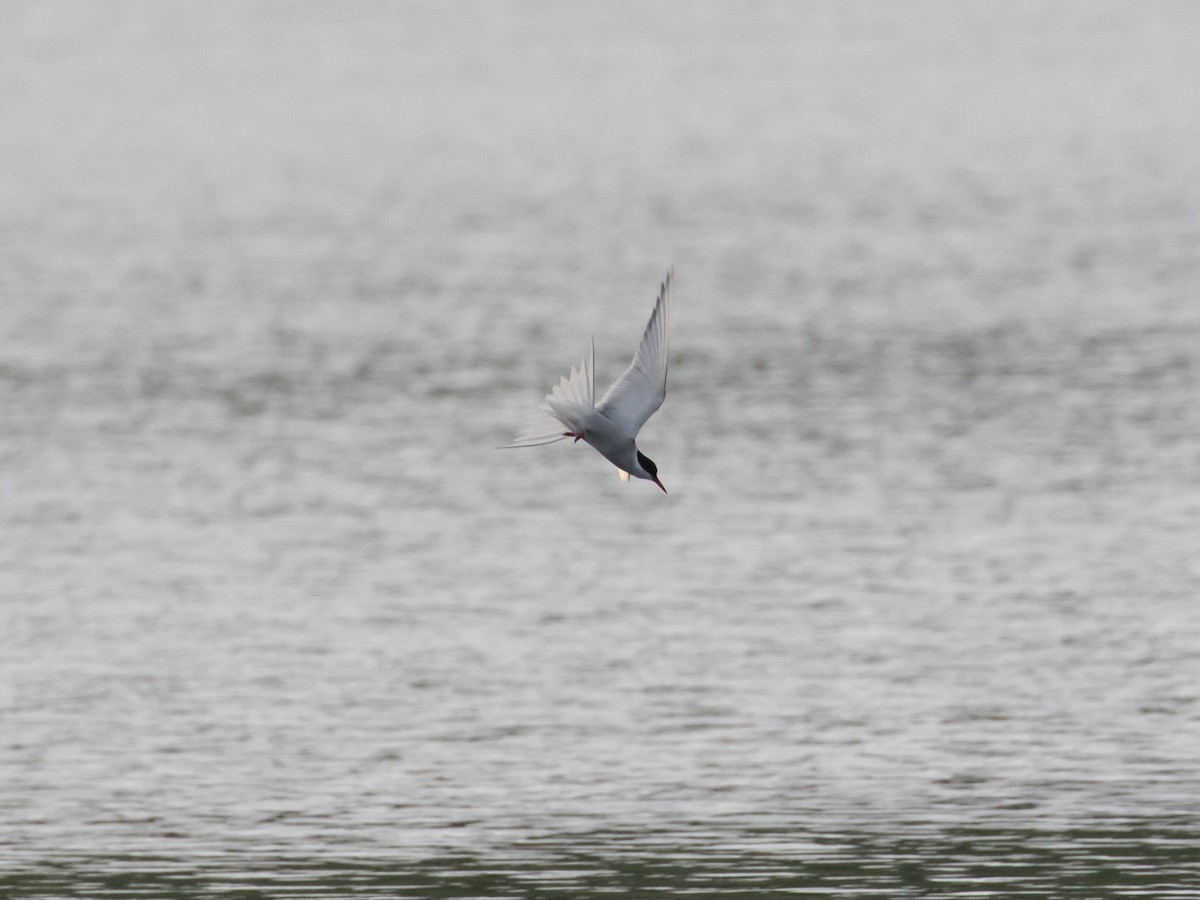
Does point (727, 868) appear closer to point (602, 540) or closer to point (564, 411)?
point (564, 411)

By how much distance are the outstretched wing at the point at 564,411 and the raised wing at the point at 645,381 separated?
0.61 feet

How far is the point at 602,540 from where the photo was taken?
2503cm

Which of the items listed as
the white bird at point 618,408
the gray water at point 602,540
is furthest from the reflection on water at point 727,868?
the white bird at point 618,408

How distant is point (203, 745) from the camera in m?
18.9

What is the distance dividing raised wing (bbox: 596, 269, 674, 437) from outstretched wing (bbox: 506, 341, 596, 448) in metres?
0.19

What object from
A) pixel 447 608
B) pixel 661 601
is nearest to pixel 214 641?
pixel 447 608

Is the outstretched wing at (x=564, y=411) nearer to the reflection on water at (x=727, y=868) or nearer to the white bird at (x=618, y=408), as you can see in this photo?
the white bird at (x=618, y=408)

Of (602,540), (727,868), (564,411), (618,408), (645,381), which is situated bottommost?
(727,868)

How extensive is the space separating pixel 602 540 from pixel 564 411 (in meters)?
11.9

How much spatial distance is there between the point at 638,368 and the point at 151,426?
18136 mm

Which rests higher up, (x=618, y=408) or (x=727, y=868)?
(x=618, y=408)

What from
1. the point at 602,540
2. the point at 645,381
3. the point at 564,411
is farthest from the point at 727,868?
the point at 602,540

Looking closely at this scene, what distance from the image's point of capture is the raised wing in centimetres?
1358

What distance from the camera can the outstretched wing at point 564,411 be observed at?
13125mm
